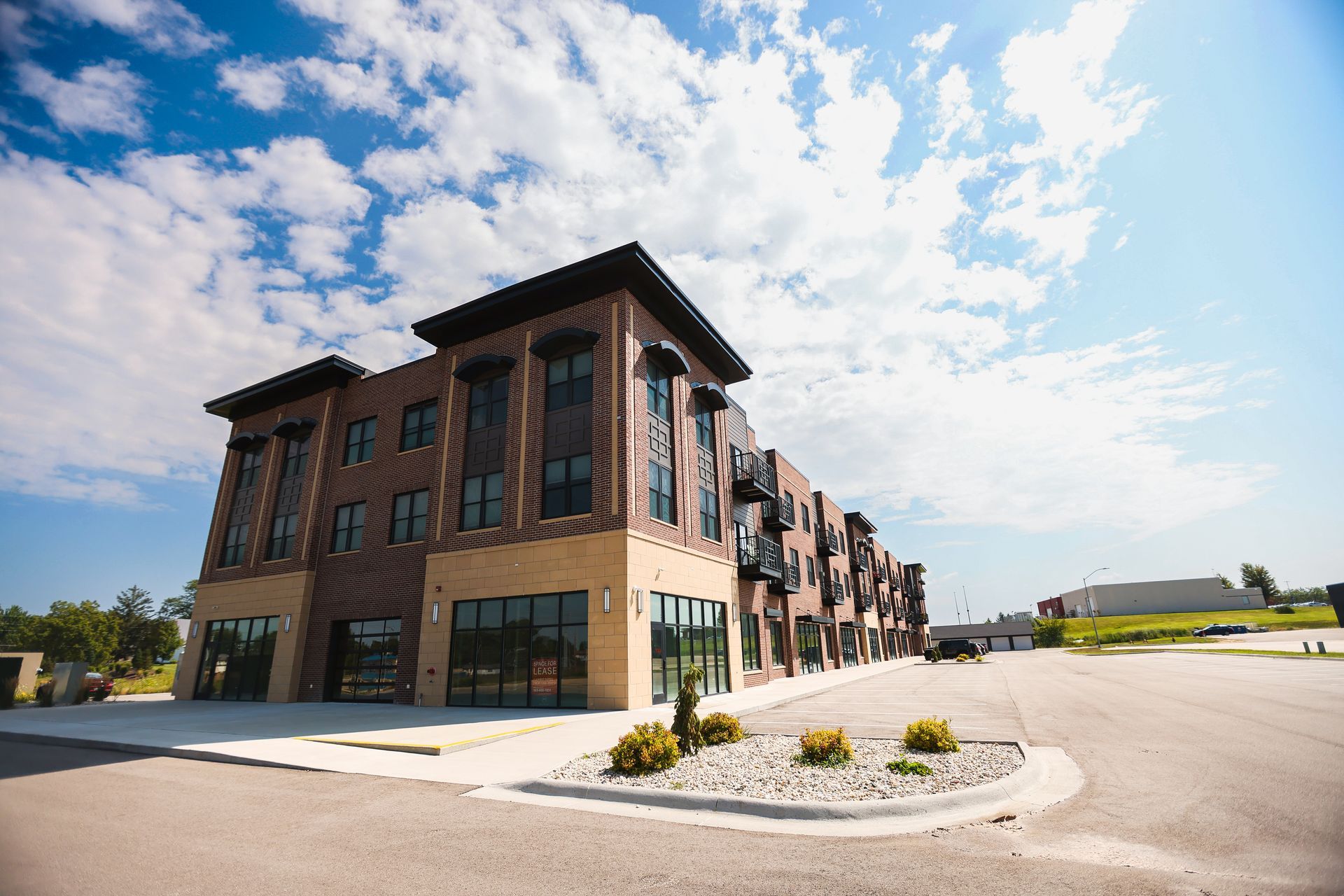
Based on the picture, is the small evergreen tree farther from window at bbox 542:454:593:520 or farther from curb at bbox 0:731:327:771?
window at bbox 542:454:593:520

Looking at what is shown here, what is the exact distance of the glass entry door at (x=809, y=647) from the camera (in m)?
34.9

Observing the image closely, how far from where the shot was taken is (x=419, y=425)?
2512 cm

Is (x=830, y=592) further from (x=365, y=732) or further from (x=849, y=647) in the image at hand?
(x=365, y=732)

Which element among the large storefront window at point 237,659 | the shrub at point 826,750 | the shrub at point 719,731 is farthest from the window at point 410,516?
the shrub at point 826,750

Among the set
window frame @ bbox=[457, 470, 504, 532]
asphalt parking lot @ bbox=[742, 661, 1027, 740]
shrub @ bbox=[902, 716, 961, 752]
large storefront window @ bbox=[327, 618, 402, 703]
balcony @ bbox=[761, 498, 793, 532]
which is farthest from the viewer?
balcony @ bbox=[761, 498, 793, 532]

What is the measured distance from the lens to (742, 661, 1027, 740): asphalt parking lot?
40.0 ft

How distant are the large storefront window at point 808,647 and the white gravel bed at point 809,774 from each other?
25132 millimetres

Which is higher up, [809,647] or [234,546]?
[234,546]

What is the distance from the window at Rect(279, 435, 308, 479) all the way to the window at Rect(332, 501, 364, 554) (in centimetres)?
345

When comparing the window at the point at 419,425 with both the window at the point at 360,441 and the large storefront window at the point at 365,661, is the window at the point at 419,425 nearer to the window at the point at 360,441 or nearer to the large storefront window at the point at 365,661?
the window at the point at 360,441

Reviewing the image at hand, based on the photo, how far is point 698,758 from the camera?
9.62 m

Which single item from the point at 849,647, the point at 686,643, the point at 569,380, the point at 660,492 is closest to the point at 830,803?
the point at 686,643

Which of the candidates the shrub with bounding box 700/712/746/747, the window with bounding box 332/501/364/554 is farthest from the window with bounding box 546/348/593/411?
the shrub with bounding box 700/712/746/747

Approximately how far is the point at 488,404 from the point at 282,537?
12.6 meters
